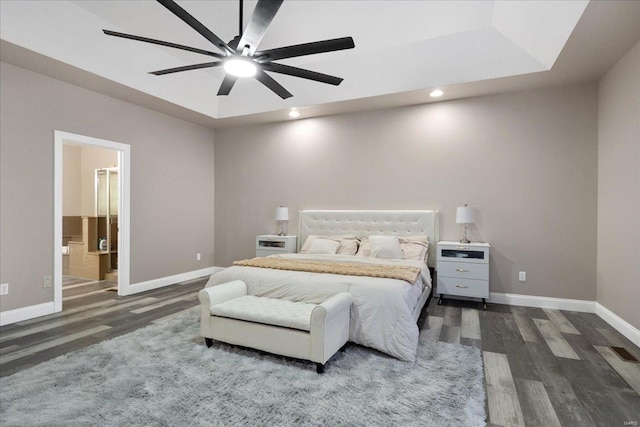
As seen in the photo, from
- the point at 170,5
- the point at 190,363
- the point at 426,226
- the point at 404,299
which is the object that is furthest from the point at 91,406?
the point at 426,226

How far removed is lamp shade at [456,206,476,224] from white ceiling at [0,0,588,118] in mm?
1643

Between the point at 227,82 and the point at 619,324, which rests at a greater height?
the point at 227,82

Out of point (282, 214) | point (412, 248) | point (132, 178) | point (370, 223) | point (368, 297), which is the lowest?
point (368, 297)

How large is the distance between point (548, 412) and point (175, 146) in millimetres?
5947

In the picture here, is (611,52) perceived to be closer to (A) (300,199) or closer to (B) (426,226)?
(B) (426,226)

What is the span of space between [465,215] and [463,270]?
0.73 m

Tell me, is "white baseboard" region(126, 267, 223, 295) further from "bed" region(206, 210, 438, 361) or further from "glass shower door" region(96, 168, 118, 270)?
"bed" region(206, 210, 438, 361)

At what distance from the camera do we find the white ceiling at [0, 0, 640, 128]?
319 centimetres

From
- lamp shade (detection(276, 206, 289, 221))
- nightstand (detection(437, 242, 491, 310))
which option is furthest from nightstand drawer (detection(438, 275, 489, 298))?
lamp shade (detection(276, 206, 289, 221))

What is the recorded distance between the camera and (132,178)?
16.4 ft

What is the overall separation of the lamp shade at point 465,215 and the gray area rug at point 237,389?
75.6 inches

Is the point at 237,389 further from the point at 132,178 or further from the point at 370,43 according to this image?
the point at 370,43

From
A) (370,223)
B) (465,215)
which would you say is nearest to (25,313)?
(370,223)

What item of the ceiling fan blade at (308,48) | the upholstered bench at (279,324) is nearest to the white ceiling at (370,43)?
the ceiling fan blade at (308,48)
